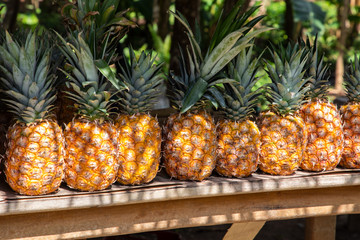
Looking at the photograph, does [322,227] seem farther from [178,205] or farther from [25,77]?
[25,77]

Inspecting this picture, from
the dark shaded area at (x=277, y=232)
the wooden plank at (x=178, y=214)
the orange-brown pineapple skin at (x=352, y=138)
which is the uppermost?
the orange-brown pineapple skin at (x=352, y=138)

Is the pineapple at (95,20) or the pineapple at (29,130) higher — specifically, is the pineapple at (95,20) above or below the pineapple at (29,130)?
above

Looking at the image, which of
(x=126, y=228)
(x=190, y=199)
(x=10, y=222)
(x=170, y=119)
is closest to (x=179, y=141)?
(x=170, y=119)

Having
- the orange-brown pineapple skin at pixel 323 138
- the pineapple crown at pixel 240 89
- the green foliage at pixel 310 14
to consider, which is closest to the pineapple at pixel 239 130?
the pineapple crown at pixel 240 89

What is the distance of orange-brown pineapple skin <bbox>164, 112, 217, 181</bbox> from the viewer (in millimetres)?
2213

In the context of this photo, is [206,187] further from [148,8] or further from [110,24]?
[148,8]

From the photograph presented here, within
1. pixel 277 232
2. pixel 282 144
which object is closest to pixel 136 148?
pixel 282 144

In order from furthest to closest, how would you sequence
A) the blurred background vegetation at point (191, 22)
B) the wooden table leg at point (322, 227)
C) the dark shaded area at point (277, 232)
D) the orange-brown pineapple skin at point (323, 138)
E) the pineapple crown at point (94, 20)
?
the blurred background vegetation at point (191, 22), the dark shaded area at point (277, 232), the wooden table leg at point (322, 227), the orange-brown pineapple skin at point (323, 138), the pineapple crown at point (94, 20)

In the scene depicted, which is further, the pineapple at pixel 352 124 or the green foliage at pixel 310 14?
the green foliage at pixel 310 14

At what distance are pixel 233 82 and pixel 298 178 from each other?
69 cm

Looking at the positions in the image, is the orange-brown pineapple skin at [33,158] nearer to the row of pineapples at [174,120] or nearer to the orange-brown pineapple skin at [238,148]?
the row of pineapples at [174,120]

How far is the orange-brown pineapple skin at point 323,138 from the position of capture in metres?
2.47

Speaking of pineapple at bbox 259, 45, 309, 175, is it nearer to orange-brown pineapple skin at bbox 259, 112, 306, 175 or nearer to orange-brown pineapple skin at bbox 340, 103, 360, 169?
orange-brown pineapple skin at bbox 259, 112, 306, 175

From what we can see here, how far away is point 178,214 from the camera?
89.4 inches
